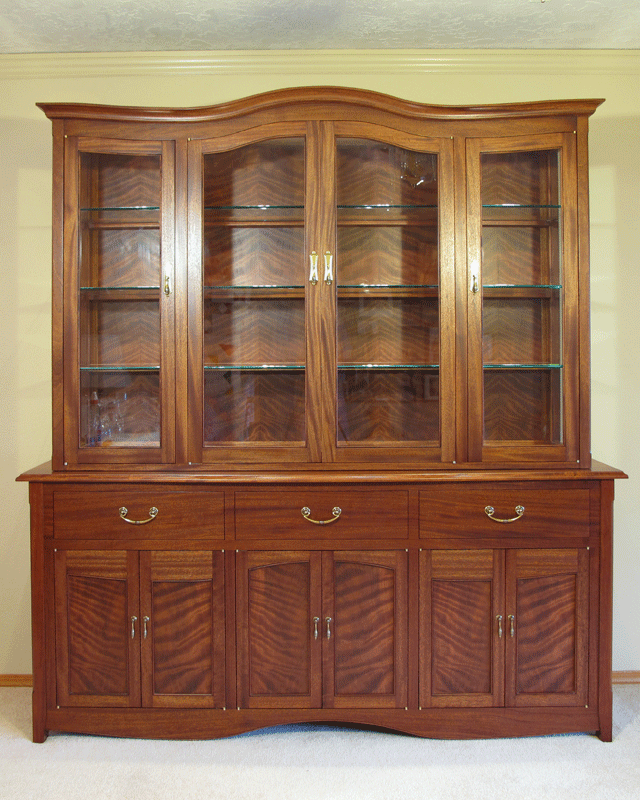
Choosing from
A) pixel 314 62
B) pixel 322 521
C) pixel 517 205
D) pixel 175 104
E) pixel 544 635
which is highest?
pixel 314 62

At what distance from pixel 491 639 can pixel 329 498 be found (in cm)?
79

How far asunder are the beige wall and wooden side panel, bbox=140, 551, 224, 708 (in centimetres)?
87

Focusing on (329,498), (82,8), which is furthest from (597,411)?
(82,8)

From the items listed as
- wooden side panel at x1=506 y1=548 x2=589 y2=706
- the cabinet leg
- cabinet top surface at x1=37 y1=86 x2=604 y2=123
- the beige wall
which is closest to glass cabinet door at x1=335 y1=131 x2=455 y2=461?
cabinet top surface at x1=37 y1=86 x2=604 y2=123

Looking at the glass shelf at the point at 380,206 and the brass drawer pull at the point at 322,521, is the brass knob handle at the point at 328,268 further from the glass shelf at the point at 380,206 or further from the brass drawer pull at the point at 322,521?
the brass drawer pull at the point at 322,521

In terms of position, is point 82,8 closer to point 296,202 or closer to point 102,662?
point 296,202

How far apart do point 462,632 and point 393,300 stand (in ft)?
4.15

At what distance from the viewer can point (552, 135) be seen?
2.11 metres

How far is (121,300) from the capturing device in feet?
7.19

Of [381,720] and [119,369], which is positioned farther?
[119,369]

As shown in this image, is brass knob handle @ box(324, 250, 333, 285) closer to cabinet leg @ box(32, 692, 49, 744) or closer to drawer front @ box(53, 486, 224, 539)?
drawer front @ box(53, 486, 224, 539)

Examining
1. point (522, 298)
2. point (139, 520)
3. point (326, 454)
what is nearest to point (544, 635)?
point (326, 454)

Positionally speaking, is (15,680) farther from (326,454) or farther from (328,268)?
(328,268)

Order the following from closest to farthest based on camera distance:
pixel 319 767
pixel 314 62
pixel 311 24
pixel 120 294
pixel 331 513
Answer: pixel 319 767 < pixel 331 513 < pixel 120 294 < pixel 311 24 < pixel 314 62
